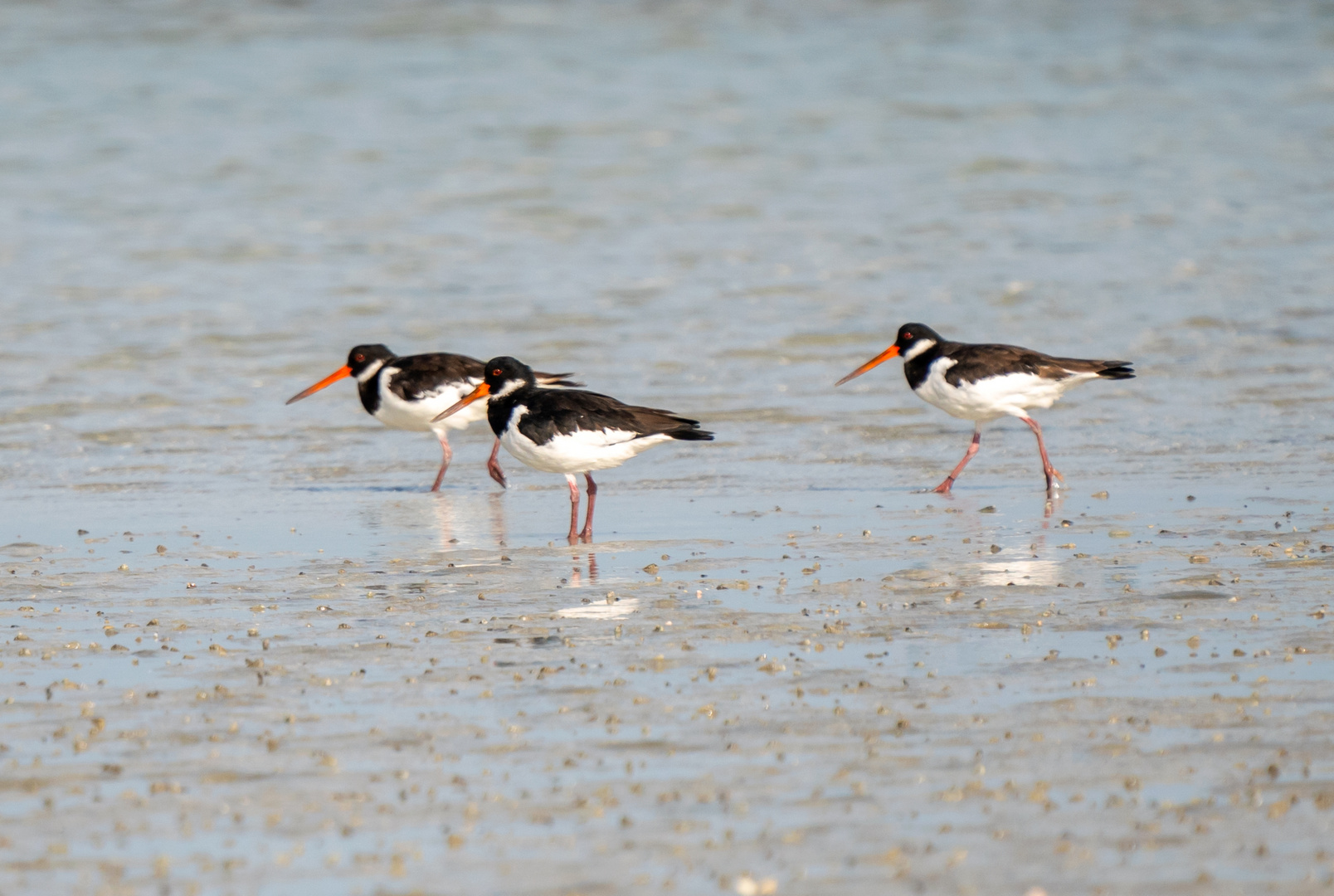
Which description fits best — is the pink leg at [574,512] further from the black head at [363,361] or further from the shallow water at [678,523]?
the black head at [363,361]

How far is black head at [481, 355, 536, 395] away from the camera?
9.60 metres

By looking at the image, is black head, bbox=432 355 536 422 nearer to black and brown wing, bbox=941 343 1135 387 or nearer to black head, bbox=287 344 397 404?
black head, bbox=287 344 397 404

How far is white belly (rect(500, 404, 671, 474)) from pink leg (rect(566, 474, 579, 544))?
7cm

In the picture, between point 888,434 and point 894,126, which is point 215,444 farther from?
point 894,126

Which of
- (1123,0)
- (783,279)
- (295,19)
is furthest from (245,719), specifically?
(1123,0)

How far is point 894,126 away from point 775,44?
9000 millimetres

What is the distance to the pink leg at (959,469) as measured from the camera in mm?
9688

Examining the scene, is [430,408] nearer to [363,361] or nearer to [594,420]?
[363,361]

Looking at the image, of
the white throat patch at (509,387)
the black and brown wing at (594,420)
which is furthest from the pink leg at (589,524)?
the white throat patch at (509,387)

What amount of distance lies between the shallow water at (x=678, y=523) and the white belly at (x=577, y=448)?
36cm

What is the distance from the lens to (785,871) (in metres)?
4.28

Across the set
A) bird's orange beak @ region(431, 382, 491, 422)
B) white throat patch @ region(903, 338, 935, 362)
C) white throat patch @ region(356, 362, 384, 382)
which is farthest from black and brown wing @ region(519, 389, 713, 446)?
white throat patch @ region(356, 362, 384, 382)

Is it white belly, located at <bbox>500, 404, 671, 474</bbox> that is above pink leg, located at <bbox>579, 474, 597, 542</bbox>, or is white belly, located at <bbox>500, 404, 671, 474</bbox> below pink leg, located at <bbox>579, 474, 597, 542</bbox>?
above

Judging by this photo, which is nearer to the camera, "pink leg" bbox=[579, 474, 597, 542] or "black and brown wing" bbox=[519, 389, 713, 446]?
"pink leg" bbox=[579, 474, 597, 542]
